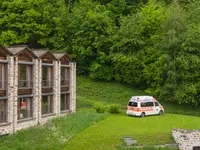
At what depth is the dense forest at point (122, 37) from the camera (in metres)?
37.9

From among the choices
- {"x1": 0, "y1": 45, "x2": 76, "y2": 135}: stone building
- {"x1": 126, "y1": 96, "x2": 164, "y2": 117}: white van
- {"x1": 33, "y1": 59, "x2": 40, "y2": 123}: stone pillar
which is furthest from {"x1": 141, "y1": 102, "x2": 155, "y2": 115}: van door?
{"x1": 33, "y1": 59, "x2": 40, "y2": 123}: stone pillar

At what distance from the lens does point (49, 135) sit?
2294 centimetres

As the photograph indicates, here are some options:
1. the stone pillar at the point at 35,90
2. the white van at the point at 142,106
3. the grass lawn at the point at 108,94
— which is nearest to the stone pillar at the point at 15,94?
the stone pillar at the point at 35,90

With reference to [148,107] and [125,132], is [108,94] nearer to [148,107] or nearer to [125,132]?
[148,107]

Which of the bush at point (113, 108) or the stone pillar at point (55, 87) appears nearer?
the stone pillar at point (55, 87)

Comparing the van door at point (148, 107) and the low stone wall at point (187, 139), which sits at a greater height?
the van door at point (148, 107)

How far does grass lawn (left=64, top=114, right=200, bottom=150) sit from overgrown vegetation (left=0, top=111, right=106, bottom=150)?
25.4 inches

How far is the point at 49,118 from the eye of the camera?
96.5 feet

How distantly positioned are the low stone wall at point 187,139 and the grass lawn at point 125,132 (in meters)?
0.61

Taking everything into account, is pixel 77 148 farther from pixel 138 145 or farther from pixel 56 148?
pixel 138 145

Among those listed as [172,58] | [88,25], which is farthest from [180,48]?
[88,25]

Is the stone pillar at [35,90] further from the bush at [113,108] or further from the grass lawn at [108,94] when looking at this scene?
the grass lawn at [108,94]

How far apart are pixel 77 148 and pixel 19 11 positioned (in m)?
31.0

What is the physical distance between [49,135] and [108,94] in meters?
21.0
